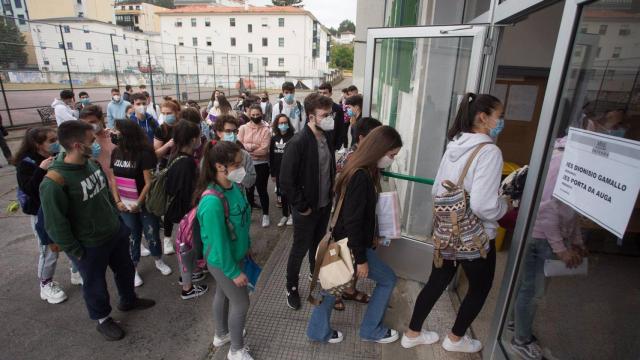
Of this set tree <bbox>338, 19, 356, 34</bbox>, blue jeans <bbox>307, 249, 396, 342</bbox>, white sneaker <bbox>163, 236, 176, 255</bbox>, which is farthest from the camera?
tree <bbox>338, 19, 356, 34</bbox>

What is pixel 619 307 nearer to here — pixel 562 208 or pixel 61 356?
pixel 562 208

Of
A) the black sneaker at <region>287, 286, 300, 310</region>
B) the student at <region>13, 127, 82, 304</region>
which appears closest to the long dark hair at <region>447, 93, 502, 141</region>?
the black sneaker at <region>287, 286, 300, 310</region>

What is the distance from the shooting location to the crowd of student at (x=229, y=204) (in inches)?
86.6

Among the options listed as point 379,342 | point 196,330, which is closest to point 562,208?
point 379,342

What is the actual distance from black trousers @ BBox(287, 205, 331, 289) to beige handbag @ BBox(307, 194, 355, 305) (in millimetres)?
591

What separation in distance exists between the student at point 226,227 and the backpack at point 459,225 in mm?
1353

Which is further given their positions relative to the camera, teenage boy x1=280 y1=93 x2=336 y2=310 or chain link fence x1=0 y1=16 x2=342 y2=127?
chain link fence x1=0 y1=16 x2=342 y2=127

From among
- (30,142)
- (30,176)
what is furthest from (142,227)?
(30,142)

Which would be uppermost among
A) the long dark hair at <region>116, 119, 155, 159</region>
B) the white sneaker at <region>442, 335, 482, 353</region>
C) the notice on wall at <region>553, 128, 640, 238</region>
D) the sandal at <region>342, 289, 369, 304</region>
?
the notice on wall at <region>553, 128, 640, 238</region>

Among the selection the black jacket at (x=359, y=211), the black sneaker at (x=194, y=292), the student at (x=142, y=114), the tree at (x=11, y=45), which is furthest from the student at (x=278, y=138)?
the tree at (x=11, y=45)

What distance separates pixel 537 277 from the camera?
230 centimetres

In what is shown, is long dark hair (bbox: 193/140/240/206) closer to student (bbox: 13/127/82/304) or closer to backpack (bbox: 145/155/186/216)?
backpack (bbox: 145/155/186/216)

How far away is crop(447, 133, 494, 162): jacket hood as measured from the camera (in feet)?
6.81

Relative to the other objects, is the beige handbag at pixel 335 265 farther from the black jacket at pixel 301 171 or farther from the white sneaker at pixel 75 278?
the white sneaker at pixel 75 278
